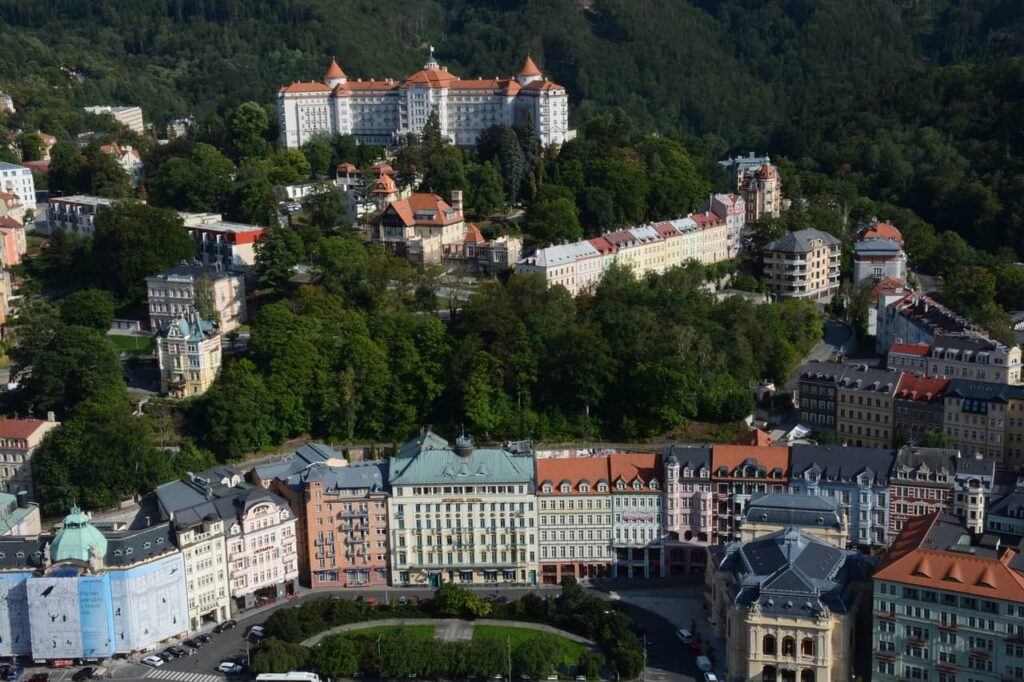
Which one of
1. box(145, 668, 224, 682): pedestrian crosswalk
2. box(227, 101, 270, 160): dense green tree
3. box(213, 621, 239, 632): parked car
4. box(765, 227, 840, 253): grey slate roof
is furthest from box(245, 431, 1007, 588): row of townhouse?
box(227, 101, 270, 160): dense green tree

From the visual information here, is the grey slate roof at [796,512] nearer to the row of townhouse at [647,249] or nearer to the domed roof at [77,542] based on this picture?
the domed roof at [77,542]

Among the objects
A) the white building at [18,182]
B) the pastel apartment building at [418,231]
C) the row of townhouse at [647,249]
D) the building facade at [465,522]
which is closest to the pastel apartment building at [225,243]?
the pastel apartment building at [418,231]

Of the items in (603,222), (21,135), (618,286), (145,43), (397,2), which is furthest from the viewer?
(397,2)

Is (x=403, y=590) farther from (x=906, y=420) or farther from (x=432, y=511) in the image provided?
(x=906, y=420)

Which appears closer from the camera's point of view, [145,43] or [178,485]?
[178,485]

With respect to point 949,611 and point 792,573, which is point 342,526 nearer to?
point 792,573

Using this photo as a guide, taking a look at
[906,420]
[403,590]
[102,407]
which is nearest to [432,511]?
[403,590]
